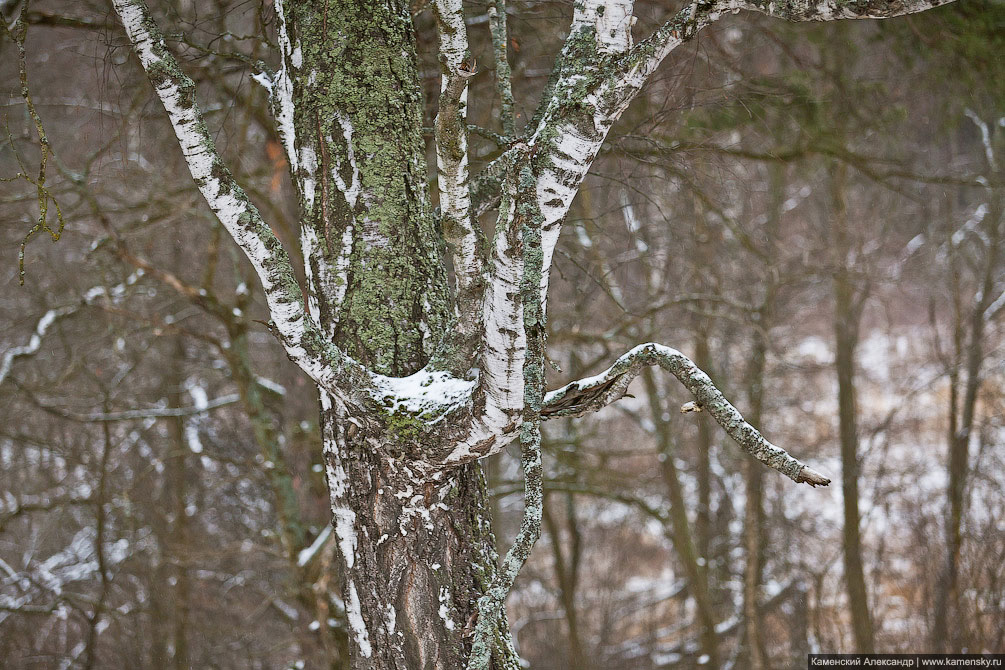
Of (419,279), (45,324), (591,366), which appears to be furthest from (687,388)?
(45,324)

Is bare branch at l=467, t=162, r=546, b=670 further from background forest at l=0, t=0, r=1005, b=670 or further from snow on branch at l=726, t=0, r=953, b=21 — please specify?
background forest at l=0, t=0, r=1005, b=670

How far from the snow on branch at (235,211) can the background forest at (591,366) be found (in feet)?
4.13

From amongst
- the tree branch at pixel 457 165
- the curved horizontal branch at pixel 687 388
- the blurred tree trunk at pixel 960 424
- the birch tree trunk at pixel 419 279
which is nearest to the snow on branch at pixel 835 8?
the birch tree trunk at pixel 419 279

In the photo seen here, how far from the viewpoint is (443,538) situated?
2.16m

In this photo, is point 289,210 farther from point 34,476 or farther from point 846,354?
point 846,354

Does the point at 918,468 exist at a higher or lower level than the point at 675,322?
lower

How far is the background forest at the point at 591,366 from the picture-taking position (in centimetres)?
445

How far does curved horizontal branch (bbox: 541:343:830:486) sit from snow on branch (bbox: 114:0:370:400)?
571 millimetres

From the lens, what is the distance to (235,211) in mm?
1912

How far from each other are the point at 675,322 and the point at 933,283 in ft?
10.7

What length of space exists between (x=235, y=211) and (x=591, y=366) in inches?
139

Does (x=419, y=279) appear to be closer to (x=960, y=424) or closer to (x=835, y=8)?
(x=835, y=8)

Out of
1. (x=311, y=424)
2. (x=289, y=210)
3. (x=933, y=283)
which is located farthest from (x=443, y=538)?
(x=933, y=283)

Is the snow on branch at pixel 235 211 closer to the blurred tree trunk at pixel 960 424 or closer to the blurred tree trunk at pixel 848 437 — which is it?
the blurred tree trunk at pixel 848 437
